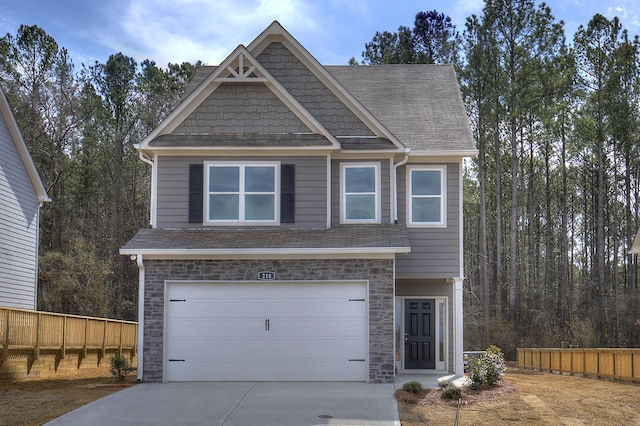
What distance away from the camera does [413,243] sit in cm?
2044

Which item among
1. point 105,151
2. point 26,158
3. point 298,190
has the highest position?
point 105,151

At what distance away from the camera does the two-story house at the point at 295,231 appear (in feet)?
59.5

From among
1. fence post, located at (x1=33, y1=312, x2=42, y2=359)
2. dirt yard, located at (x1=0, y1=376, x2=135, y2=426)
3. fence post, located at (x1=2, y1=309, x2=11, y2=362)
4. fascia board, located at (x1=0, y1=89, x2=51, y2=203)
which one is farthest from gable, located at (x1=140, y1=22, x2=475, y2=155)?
fascia board, located at (x1=0, y1=89, x2=51, y2=203)

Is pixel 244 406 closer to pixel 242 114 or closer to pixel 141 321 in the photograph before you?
pixel 141 321

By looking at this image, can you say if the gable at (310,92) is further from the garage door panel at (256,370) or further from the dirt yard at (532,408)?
the dirt yard at (532,408)

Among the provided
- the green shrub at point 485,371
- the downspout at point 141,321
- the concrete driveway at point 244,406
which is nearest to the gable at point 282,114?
the downspout at point 141,321

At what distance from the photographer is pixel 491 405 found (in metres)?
14.9

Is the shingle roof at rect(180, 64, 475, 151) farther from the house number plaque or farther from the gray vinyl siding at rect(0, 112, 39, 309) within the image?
the gray vinyl siding at rect(0, 112, 39, 309)

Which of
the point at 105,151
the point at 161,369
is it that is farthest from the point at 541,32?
the point at 161,369

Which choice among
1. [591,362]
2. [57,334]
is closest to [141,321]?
[57,334]

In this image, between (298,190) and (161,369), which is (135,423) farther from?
(298,190)

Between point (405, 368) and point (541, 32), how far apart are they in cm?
2018

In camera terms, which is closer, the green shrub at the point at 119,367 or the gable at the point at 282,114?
the green shrub at the point at 119,367

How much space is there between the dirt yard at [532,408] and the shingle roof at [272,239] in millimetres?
3819
